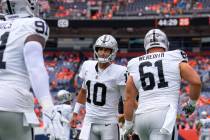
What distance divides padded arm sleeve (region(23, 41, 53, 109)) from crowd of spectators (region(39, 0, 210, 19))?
2227cm

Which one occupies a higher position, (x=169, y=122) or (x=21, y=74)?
(x=21, y=74)

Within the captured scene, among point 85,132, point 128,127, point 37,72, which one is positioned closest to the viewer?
point 37,72

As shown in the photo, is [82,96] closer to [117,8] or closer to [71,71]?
[71,71]

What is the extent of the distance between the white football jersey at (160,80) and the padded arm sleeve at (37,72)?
1754 millimetres

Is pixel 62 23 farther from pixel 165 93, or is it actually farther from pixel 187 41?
pixel 165 93

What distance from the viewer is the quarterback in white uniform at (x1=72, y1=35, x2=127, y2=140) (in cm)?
585

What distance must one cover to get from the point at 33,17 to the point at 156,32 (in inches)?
73.3

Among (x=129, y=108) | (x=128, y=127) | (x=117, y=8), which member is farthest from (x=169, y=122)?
(x=117, y=8)

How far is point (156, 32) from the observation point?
4.97 metres

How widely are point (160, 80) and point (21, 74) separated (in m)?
1.78

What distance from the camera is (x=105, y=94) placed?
590cm

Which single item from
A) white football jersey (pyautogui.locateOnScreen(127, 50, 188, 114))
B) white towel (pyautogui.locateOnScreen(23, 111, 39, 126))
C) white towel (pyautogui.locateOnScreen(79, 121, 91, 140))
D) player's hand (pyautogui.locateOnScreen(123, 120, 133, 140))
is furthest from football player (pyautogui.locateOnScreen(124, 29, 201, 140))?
white towel (pyautogui.locateOnScreen(23, 111, 39, 126))

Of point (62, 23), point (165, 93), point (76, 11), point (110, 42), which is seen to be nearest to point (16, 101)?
point (165, 93)

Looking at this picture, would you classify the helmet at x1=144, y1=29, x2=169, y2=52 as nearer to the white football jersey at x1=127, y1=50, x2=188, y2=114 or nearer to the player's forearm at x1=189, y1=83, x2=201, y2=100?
the white football jersey at x1=127, y1=50, x2=188, y2=114
